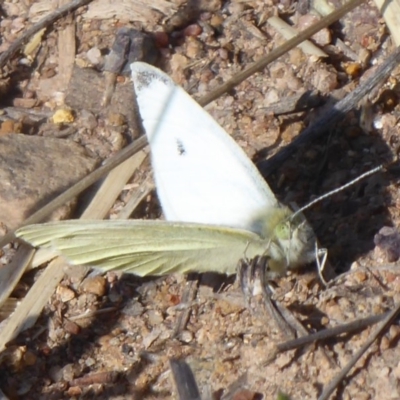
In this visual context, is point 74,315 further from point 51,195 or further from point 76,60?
point 76,60

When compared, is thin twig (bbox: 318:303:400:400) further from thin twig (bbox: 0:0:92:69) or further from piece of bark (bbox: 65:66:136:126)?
thin twig (bbox: 0:0:92:69)

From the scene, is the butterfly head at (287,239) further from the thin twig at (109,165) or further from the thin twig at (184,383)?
the thin twig at (184,383)

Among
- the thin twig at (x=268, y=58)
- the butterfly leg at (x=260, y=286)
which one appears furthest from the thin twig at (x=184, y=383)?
the thin twig at (x=268, y=58)

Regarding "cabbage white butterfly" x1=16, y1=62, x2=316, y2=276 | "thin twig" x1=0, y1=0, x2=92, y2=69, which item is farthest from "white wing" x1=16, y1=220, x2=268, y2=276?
"thin twig" x1=0, y1=0, x2=92, y2=69

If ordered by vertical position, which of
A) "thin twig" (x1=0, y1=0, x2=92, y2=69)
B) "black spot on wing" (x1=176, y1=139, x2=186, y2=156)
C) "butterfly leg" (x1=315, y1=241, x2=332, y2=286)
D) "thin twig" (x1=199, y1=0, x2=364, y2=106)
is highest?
"thin twig" (x1=199, y1=0, x2=364, y2=106)

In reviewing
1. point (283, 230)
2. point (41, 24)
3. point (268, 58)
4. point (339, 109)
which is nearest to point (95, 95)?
point (41, 24)
